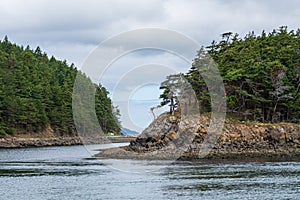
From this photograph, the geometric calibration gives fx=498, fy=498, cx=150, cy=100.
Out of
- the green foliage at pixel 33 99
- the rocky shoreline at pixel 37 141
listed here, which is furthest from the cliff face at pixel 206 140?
the green foliage at pixel 33 99

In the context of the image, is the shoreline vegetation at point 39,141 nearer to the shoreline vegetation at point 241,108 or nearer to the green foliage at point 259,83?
the shoreline vegetation at point 241,108

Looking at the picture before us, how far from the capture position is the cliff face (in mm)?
70625

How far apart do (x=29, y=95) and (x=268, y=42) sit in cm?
6712

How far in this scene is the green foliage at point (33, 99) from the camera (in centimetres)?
11931

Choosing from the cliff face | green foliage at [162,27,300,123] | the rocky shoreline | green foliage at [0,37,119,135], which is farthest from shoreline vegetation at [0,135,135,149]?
green foliage at [162,27,300,123]

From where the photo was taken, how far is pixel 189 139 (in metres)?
71.9

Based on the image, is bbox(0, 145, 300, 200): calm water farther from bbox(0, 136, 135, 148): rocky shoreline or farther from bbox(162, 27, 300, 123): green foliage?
bbox(0, 136, 135, 148): rocky shoreline

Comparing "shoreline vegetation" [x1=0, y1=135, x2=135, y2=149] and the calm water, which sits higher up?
"shoreline vegetation" [x1=0, y1=135, x2=135, y2=149]

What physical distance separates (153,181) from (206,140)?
90.1ft

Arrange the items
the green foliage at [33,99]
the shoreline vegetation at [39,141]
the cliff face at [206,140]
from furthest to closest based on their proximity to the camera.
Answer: the green foliage at [33,99]
the shoreline vegetation at [39,141]
the cliff face at [206,140]

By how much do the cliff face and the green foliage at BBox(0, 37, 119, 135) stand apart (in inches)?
1957

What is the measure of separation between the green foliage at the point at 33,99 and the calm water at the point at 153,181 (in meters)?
58.5

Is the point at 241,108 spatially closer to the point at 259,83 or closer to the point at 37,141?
the point at 259,83

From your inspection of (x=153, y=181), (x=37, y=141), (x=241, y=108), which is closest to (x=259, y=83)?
(x=241, y=108)
